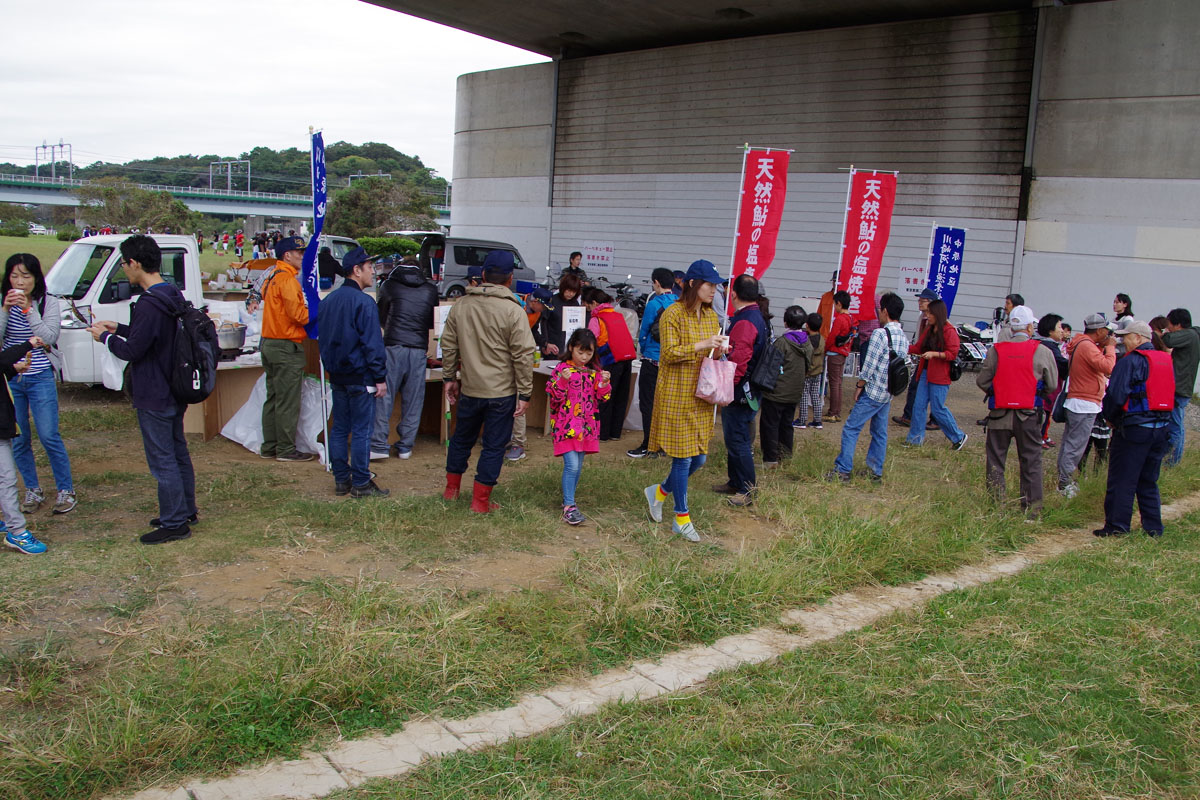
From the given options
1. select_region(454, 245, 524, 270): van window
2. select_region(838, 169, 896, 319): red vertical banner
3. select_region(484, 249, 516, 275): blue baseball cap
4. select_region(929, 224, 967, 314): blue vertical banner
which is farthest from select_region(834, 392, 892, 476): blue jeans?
select_region(454, 245, 524, 270): van window

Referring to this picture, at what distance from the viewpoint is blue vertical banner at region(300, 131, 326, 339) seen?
256 inches

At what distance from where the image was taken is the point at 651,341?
7.69 meters

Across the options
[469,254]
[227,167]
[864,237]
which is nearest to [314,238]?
[864,237]

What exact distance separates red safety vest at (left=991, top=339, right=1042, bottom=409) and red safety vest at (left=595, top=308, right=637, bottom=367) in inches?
123

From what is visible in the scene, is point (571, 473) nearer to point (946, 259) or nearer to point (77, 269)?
point (77, 269)

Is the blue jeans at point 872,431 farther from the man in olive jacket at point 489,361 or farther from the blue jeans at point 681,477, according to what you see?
the man in olive jacket at point 489,361

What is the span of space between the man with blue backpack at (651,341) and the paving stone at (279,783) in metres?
4.98

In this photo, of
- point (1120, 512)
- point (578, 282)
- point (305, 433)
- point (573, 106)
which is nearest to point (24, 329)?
point (305, 433)

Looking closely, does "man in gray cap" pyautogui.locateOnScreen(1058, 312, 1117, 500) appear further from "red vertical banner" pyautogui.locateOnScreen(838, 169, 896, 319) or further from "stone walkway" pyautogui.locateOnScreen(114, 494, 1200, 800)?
"red vertical banner" pyautogui.locateOnScreen(838, 169, 896, 319)

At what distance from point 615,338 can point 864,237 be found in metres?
5.51

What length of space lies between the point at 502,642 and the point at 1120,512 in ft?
15.8

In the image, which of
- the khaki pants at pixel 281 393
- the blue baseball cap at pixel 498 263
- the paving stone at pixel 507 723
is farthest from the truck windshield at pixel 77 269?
the paving stone at pixel 507 723

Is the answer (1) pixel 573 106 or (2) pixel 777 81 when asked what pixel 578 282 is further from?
(1) pixel 573 106

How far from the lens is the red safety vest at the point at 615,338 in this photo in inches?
301
